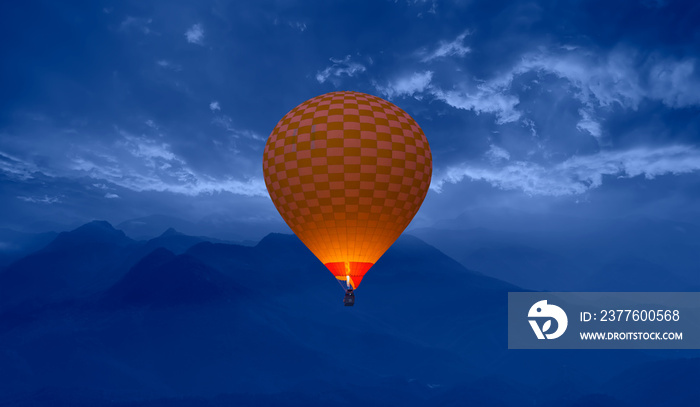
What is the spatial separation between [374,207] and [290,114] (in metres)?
9.22

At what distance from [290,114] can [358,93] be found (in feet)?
17.0

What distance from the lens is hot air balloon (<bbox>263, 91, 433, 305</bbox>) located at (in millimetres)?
36625

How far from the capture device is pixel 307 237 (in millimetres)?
39219

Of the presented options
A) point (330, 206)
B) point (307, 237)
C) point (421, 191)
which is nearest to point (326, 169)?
point (330, 206)

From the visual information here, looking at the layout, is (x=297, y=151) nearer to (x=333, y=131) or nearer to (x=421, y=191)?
(x=333, y=131)

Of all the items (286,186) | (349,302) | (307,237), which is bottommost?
(349,302)

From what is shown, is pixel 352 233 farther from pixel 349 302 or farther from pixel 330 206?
pixel 349 302

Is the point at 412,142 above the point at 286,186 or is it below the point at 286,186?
above

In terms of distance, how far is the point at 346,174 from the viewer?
1432 inches

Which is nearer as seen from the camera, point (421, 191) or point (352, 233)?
point (352, 233)

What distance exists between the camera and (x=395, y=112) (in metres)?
39.7

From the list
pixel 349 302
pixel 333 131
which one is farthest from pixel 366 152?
pixel 349 302

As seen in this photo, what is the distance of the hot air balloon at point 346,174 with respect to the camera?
3662 centimetres

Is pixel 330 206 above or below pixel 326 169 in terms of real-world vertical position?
below
